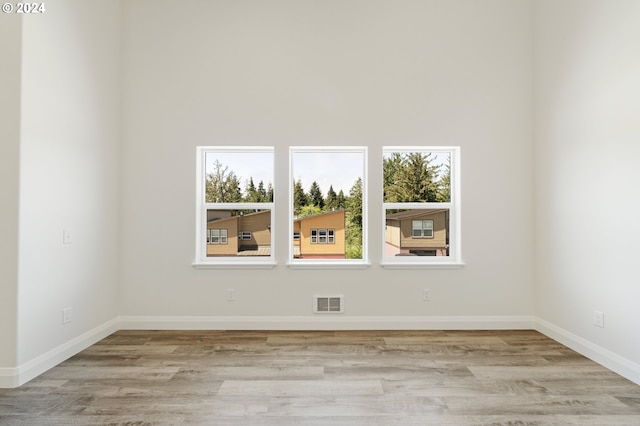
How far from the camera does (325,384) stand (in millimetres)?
2553

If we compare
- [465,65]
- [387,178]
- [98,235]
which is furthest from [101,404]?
[465,65]

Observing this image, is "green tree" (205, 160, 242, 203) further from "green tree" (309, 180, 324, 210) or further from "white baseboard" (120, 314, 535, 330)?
"white baseboard" (120, 314, 535, 330)

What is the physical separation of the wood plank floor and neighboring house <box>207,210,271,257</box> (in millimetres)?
928

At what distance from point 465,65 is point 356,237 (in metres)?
2.17

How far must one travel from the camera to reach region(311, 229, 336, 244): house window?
158 inches

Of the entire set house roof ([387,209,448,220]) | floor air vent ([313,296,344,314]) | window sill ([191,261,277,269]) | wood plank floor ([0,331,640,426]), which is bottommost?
wood plank floor ([0,331,640,426])

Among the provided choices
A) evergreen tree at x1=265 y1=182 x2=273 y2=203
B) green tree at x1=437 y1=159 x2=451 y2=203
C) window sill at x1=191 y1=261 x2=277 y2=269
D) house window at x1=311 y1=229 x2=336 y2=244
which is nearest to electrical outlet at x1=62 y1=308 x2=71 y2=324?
window sill at x1=191 y1=261 x2=277 y2=269

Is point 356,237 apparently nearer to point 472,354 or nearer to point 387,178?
point 387,178

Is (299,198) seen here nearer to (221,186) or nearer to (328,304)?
(221,186)

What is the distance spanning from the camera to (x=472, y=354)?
10.2 feet

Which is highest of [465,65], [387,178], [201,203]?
[465,65]

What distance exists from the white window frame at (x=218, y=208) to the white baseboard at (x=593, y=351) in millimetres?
2829

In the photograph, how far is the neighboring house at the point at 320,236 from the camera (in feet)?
13.1

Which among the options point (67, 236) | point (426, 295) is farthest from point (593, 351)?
point (67, 236)
